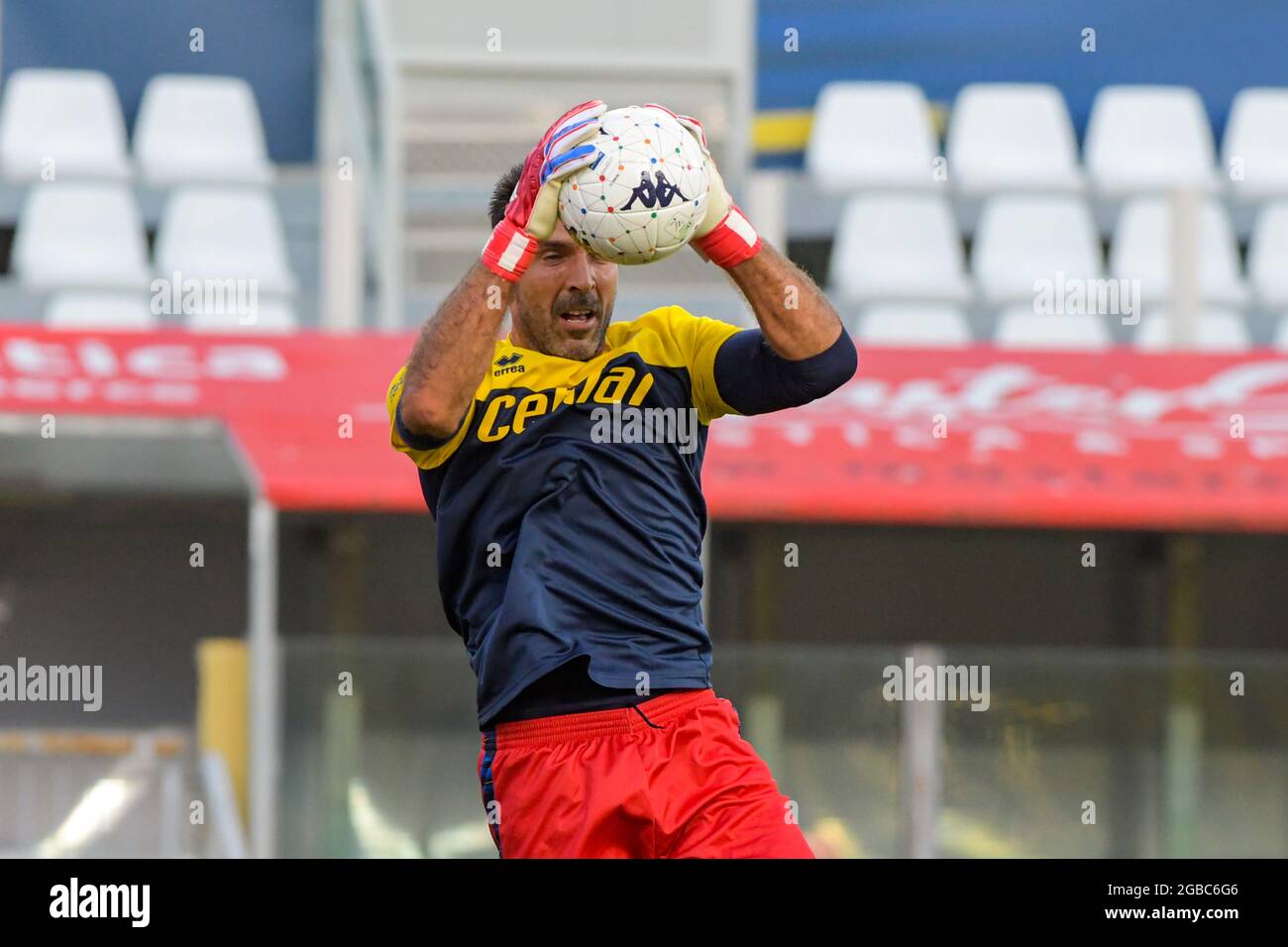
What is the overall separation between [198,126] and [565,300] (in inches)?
262

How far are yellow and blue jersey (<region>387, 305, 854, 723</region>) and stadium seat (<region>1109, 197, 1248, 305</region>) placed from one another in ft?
20.5

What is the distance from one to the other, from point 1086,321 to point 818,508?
2.35m

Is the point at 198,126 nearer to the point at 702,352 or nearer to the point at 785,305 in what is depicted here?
the point at 702,352

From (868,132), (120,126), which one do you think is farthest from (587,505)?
(120,126)

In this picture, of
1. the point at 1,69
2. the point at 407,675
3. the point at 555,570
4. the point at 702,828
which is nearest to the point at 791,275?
the point at 555,570

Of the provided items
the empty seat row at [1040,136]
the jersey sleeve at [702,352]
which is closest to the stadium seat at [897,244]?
the empty seat row at [1040,136]

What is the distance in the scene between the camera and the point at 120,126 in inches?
368

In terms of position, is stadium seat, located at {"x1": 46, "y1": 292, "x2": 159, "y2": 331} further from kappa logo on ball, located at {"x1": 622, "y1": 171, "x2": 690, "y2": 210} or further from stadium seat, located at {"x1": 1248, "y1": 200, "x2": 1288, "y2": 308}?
kappa logo on ball, located at {"x1": 622, "y1": 171, "x2": 690, "y2": 210}

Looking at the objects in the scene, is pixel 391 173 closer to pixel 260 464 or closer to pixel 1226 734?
pixel 260 464

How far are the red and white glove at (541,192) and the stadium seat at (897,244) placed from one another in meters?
5.90

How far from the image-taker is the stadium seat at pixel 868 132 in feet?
31.1

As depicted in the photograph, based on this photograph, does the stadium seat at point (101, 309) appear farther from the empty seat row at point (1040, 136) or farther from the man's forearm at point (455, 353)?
the man's forearm at point (455, 353)

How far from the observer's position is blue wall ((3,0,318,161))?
9.27 metres

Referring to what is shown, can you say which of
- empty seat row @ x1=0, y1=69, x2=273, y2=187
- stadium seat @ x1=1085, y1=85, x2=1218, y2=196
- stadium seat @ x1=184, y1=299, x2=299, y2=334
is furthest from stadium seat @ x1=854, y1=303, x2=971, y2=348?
empty seat row @ x1=0, y1=69, x2=273, y2=187
